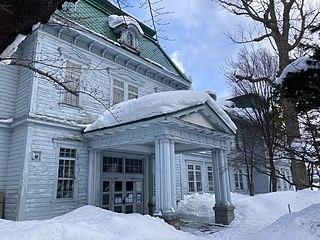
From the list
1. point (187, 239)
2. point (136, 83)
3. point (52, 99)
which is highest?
point (136, 83)

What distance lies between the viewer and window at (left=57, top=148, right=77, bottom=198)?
33.6 feet

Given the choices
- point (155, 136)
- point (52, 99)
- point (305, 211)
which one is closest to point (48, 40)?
point (52, 99)

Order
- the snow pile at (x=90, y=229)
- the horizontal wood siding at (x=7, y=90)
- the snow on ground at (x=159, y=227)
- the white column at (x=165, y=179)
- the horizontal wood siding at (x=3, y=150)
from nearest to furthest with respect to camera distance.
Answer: the snow pile at (x=90, y=229), the snow on ground at (x=159, y=227), the white column at (x=165, y=179), the horizontal wood siding at (x=3, y=150), the horizontal wood siding at (x=7, y=90)

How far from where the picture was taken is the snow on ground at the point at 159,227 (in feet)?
16.2

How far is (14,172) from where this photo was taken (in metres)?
9.60

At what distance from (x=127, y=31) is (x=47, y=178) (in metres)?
8.59

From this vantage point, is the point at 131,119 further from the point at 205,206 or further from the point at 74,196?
the point at 205,206

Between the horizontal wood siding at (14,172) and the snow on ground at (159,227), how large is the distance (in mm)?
2725


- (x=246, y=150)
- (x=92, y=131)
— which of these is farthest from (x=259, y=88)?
(x=92, y=131)

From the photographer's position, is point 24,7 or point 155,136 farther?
point 155,136

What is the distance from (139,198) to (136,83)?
19.7 ft

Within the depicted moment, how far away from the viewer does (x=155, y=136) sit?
9.26 m

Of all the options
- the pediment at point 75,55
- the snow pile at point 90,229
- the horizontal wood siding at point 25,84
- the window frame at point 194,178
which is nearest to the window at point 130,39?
the pediment at point 75,55

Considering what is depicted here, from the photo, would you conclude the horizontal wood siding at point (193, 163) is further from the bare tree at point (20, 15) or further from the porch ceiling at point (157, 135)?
the bare tree at point (20, 15)
